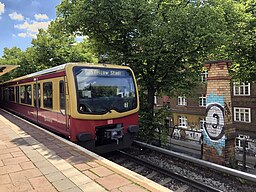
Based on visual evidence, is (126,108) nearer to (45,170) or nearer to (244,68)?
(45,170)

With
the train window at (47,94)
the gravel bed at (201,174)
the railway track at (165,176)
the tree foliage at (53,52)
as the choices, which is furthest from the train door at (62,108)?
the tree foliage at (53,52)

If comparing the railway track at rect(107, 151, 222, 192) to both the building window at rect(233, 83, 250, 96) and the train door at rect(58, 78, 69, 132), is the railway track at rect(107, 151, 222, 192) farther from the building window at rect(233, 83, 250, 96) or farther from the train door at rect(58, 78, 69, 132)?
the building window at rect(233, 83, 250, 96)

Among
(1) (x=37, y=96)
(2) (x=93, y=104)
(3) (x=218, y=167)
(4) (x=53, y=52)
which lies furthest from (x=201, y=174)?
(4) (x=53, y=52)

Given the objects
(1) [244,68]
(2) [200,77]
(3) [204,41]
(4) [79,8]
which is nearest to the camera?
(3) [204,41]

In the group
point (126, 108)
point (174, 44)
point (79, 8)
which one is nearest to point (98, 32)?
point (79, 8)

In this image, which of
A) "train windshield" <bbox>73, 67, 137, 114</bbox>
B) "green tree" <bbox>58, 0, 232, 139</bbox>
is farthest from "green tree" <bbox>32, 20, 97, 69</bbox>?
"train windshield" <bbox>73, 67, 137, 114</bbox>

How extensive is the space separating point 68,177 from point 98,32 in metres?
7.40

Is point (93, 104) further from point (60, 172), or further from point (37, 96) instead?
point (37, 96)

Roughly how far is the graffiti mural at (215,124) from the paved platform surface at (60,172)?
376cm

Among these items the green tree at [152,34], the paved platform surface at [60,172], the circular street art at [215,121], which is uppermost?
the green tree at [152,34]

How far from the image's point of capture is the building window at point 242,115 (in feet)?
77.0

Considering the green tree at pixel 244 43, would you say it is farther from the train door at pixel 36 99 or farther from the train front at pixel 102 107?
the train door at pixel 36 99

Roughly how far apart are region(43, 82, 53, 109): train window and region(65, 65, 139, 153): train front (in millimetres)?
1950

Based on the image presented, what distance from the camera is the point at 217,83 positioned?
6.95 metres
